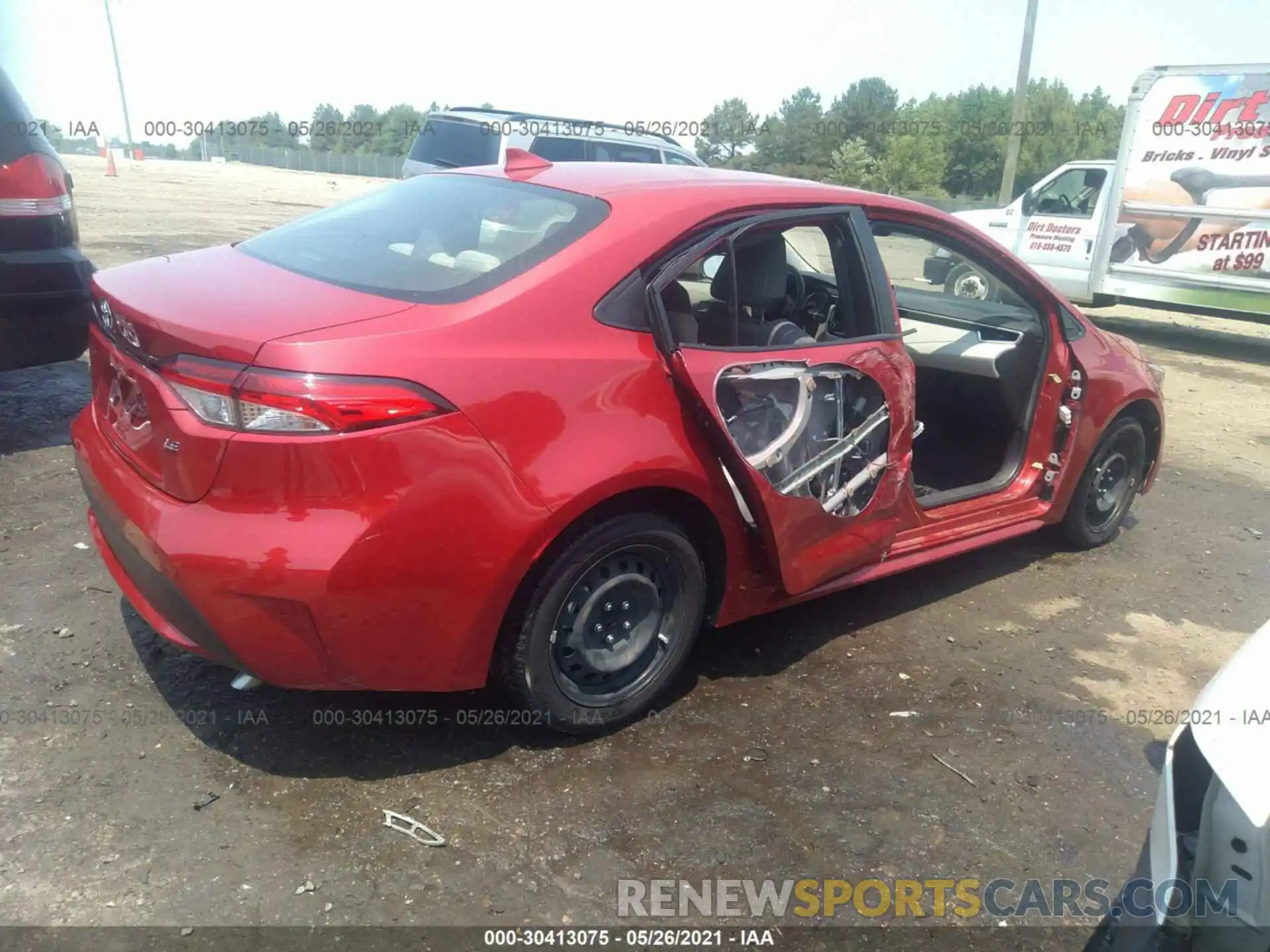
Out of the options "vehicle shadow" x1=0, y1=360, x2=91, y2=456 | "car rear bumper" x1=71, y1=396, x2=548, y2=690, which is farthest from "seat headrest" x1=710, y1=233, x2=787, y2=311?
"vehicle shadow" x1=0, y1=360, x2=91, y2=456

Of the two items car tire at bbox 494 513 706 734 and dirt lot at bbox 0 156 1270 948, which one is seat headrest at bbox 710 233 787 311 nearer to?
car tire at bbox 494 513 706 734

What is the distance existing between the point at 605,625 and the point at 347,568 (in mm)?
875

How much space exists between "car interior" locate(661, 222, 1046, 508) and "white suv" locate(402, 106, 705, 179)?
713cm

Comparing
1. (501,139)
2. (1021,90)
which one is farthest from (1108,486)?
(1021,90)

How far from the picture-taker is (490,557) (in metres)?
2.53

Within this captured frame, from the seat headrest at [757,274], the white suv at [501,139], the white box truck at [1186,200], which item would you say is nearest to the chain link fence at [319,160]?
the white box truck at [1186,200]

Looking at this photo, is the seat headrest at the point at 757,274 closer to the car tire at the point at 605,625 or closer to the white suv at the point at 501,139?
the car tire at the point at 605,625

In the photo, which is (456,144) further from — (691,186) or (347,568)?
(347,568)

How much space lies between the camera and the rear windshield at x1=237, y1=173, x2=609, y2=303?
109 inches

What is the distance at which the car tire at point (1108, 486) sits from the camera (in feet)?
15.2

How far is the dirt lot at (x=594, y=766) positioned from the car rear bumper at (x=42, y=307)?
71 cm

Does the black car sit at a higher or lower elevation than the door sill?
higher

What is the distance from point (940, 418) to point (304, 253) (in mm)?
2889

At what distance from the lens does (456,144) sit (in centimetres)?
1162
